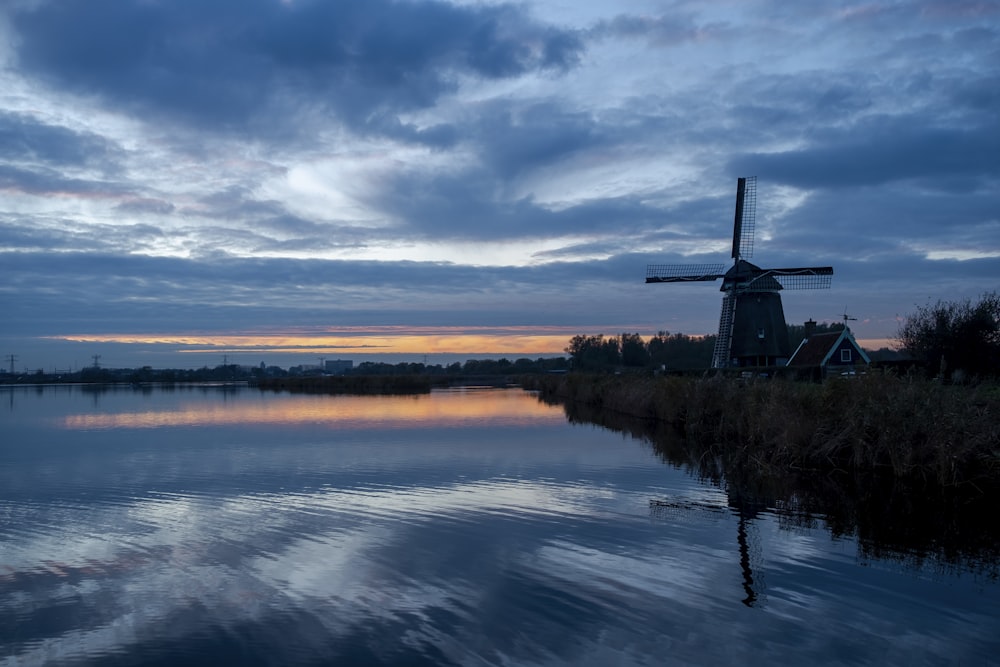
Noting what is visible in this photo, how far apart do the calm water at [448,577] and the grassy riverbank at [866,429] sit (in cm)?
321

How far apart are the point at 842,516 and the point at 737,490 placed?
8.56 ft

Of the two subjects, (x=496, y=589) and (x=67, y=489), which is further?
(x=67, y=489)

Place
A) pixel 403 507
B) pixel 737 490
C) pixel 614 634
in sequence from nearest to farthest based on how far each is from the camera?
pixel 614 634, pixel 403 507, pixel 737 490

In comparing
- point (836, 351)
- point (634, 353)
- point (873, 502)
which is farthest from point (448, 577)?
point (634, 353)

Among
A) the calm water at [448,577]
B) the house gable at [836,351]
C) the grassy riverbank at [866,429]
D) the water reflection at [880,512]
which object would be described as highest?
the house gable at [836,351]

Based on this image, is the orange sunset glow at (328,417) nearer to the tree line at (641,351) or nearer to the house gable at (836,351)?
the house gable at (836,351)

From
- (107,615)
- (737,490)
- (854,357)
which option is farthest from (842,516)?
(854,357)

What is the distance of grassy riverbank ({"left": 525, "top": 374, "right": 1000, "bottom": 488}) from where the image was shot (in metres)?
12.8

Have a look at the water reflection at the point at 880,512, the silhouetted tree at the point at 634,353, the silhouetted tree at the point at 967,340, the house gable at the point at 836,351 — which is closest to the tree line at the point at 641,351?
the silhouetted tree at the point at 634,353

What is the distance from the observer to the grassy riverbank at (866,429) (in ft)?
42.1

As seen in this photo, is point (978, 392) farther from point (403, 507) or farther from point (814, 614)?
A: point (403, 507)

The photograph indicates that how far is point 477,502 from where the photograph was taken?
12578 millimetres

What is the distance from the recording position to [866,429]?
14.6 m

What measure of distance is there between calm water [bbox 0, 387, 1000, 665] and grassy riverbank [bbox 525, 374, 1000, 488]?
321 cm
